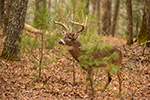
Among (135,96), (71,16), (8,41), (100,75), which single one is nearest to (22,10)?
(8,41)

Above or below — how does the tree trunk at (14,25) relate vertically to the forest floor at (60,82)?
above

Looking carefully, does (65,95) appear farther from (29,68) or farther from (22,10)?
(22,10)

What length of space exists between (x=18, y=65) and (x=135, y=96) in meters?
5.16

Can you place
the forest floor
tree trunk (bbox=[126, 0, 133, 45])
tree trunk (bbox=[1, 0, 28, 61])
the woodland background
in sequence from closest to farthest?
the forest floor, the woodland background, tree trunk (bbox=[1, 0, 28, 61]), tree trunk (bbox=[126, 0, 133, 45])

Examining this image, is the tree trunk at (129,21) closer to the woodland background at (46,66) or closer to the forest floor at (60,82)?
the forest floor at (60,82)

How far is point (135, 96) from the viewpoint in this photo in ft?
26.2

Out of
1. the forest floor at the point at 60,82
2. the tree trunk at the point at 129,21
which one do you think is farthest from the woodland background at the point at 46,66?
the tree trunk at the point at 129,21

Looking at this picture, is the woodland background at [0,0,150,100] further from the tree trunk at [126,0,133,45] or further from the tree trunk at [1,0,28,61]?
the tree trunk at [126,0,133,45]

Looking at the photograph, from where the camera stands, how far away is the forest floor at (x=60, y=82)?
23.0 ft

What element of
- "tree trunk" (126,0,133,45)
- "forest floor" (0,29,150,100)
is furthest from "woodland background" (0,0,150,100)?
"tree trunk" (126,0,133,45)

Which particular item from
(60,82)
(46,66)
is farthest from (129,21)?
(46,66)

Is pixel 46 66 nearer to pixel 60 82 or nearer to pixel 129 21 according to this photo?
pixel 60 82

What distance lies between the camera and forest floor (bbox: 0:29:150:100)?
→ 702cm

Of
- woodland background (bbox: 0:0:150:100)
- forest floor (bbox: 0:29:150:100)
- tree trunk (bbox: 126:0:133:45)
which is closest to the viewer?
forest floor (bbox: 0:29:150:100)
